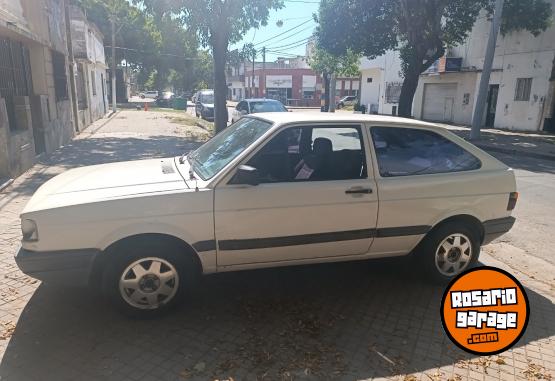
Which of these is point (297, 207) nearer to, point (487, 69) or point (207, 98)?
point (487, 69)

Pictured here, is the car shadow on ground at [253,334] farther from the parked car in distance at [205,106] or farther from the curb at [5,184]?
the parked car in distance at [205,106]

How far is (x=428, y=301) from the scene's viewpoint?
3855mm

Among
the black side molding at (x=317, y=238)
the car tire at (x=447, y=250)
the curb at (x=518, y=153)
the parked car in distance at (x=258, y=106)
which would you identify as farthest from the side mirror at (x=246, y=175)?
the curb at (x=518, y=153)

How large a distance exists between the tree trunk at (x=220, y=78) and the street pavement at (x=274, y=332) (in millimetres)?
12284

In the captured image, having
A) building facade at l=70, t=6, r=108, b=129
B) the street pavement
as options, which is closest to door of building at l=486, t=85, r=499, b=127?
building facade at l=70, t=6, r=108, b=129

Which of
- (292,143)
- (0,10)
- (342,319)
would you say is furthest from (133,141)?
(342,319)

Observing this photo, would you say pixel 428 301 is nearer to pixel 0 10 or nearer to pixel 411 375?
pixel 411 375

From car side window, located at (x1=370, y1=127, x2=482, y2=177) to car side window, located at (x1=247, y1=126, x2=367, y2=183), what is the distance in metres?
0.21

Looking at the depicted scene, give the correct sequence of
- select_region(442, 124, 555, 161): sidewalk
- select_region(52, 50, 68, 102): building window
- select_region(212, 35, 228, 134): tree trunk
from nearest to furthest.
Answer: select_region(52, 50, 68, 102): building window < select_region(442, 124, 555, 161): sidewalk < select_region(212, 35, 228, 134): tree trunk

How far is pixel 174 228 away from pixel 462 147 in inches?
109

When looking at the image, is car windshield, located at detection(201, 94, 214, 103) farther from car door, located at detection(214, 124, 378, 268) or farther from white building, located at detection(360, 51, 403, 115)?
car door, located at detection(214, 124, 378, 268)

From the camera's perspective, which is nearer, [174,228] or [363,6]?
[174,228]

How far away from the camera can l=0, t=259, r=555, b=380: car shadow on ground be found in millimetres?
2852

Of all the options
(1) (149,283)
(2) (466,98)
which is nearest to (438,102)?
(2) (466,98)
